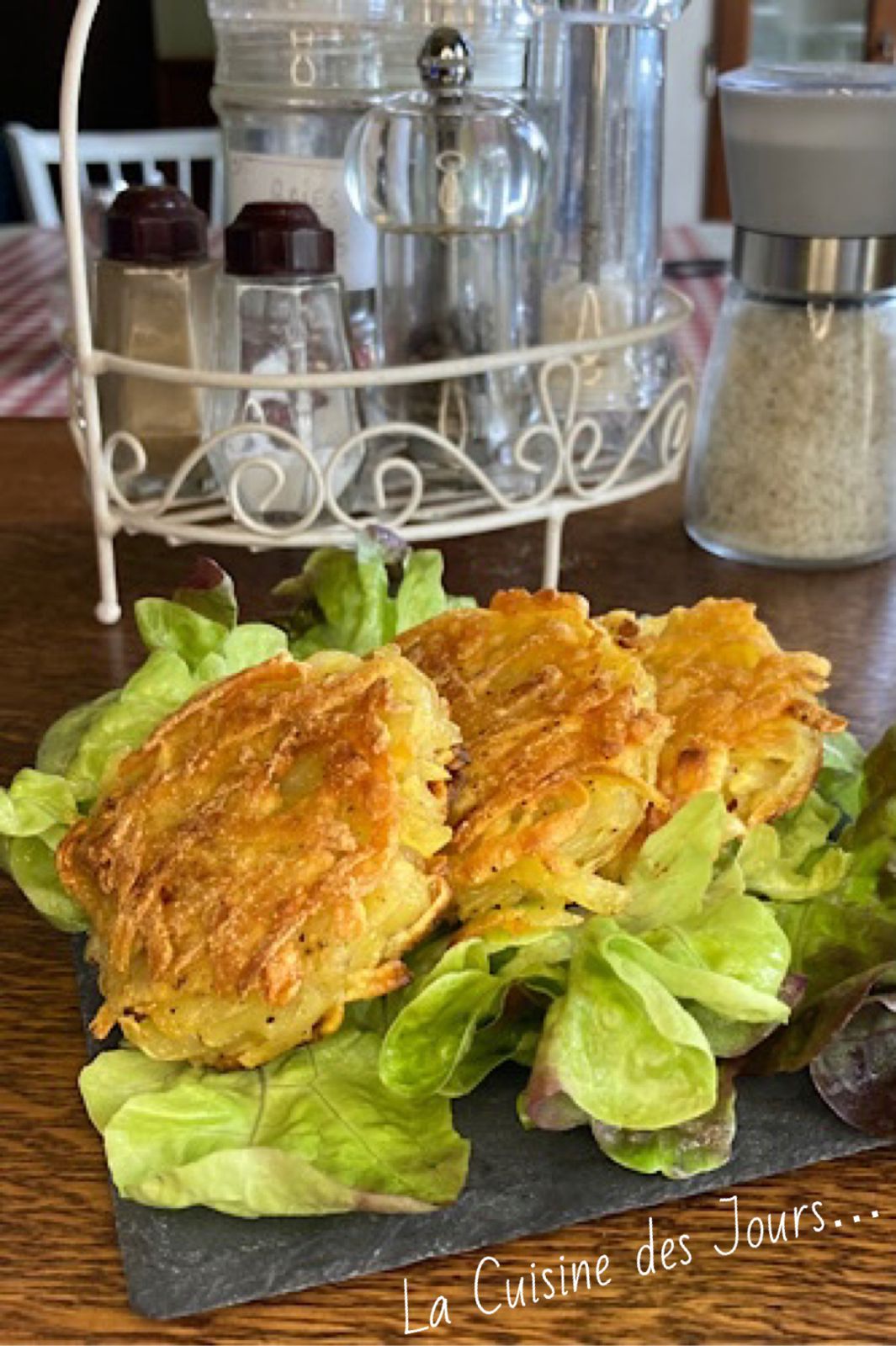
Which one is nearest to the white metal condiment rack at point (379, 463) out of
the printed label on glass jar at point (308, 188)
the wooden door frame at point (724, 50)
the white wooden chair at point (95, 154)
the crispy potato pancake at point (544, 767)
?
the printed label on glass jar at point (308, 188)

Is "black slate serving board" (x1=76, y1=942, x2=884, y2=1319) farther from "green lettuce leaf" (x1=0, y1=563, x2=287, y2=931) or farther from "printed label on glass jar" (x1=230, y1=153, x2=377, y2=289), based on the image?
"printed label on glass jar" (x1=230, y1=153, x2=377, y2=289)

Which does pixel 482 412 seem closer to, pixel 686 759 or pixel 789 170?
pixel 789 170

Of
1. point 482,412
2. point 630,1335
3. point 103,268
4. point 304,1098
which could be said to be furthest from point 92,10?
point 630,1335

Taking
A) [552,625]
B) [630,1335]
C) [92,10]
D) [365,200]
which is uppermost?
[92,10]

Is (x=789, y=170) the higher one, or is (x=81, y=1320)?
(x=789, y=170)

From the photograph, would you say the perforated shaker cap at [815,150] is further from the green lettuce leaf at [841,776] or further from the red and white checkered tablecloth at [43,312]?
the green lettuce leaf at [841,776]

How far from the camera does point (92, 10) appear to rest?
0.84m

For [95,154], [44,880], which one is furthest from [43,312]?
[44,880]

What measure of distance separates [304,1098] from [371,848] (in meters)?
0.09

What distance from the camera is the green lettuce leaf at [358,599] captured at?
30.4 inches

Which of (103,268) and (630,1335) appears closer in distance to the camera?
(630,1335)

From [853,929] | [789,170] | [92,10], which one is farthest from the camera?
[789,170]

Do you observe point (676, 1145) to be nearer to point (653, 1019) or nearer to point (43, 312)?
point (653, 1019)

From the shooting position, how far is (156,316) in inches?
40.3
